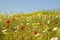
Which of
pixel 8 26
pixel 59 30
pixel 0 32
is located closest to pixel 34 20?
pixel 8 26

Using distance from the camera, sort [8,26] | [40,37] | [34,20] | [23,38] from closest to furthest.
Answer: [40,37] → [23,38] → [8,26] → [34,20]

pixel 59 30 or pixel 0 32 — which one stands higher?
pixel 59 30

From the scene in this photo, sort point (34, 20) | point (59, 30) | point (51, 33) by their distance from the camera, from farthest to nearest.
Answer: point (34, 20)
point (51, 33)
point (59, 30)

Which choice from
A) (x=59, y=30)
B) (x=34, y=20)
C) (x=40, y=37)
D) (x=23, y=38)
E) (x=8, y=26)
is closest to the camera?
(x=59, y=30)

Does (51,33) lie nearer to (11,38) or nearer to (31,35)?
(31,35)

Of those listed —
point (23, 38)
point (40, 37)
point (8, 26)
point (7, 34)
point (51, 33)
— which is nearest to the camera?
point (51, 33)

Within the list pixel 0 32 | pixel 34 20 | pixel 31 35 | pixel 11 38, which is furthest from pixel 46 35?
pixel 34 20

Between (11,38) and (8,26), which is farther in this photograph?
(8,26)

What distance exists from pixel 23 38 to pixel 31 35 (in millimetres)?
226

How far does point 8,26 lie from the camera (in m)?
6.91

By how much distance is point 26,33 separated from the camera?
20.0 feet

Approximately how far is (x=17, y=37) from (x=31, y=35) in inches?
15.3

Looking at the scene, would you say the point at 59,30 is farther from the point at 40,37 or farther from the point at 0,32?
the point at 0,32

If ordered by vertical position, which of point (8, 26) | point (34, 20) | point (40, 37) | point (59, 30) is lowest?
point (34, 20)
